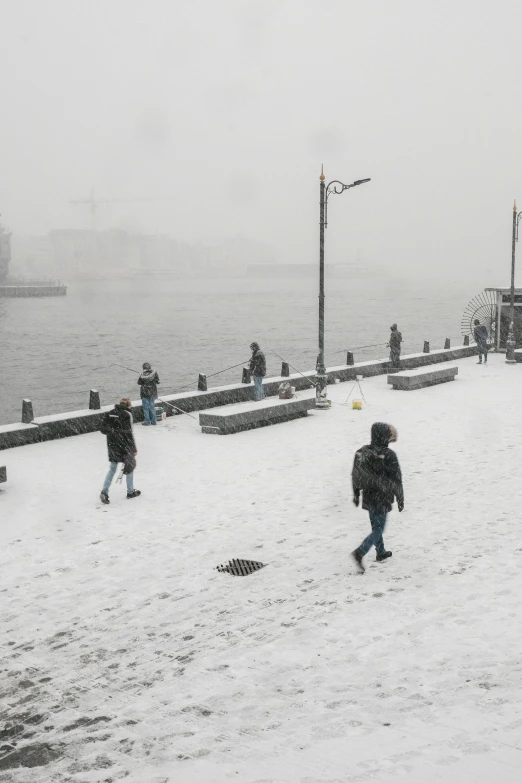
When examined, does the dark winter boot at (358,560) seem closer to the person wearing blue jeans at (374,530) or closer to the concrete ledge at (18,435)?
the person wearing blue jeans at (374,530)

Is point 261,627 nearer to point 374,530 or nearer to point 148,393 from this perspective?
point 374,530

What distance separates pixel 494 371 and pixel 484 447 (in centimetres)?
1330

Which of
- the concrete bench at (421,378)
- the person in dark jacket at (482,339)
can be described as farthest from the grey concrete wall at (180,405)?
the concrete bench at (421,378)

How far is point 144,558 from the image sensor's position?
32.5 feet

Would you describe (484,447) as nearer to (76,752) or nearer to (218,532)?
(218,532)

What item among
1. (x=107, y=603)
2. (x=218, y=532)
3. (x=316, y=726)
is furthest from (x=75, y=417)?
(x=316, y=726)

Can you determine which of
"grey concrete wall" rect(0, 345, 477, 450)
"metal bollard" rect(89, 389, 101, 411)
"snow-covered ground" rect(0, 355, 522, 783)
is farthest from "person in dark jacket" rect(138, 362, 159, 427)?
"snow-covered ground" rect(0, 355, 522, 783)

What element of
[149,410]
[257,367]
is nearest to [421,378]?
[257,367]

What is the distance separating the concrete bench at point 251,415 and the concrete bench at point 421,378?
192 inches

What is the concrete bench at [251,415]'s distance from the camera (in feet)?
58.1

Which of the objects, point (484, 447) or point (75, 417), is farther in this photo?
point (75, 417)

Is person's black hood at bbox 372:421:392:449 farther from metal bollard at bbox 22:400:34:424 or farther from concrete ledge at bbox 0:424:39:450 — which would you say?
metal bollard at bbox 22:400:34:424

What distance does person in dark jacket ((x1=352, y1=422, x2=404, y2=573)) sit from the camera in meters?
9.20

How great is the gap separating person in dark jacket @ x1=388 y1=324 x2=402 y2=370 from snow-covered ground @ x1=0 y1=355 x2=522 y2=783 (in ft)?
43.3
